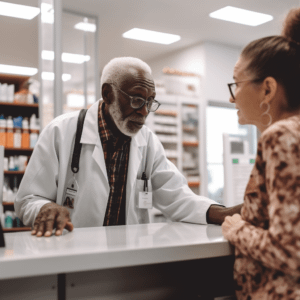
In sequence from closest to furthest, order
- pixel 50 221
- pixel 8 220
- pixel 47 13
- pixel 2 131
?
pixel 50 221 → pixel 47 13 → pixel 8 220 → pixel 2 131

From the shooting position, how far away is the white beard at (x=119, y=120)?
1943 millimetres

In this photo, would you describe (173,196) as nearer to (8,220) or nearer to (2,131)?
(8,220)

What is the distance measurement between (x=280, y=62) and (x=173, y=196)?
3.15ft

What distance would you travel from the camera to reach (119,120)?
6.42ft

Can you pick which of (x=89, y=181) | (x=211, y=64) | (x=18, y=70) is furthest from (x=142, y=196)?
(x=211, y=64)

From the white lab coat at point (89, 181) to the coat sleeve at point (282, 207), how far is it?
73 centimetres

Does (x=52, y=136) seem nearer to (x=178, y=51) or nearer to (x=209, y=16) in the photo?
(x=209, y=16)

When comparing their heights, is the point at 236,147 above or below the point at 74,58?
below

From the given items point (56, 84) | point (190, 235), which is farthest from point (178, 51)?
point (190, 235)

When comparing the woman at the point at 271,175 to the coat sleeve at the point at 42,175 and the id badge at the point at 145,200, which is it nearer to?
the id badge at the point at 145,200

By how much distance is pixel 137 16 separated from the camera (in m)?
6.27

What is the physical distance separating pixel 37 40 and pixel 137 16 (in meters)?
1.84

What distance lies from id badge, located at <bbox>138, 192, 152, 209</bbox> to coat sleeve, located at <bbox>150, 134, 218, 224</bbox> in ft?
0.23

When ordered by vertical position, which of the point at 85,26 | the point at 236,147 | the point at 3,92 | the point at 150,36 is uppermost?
the point at 150,36
